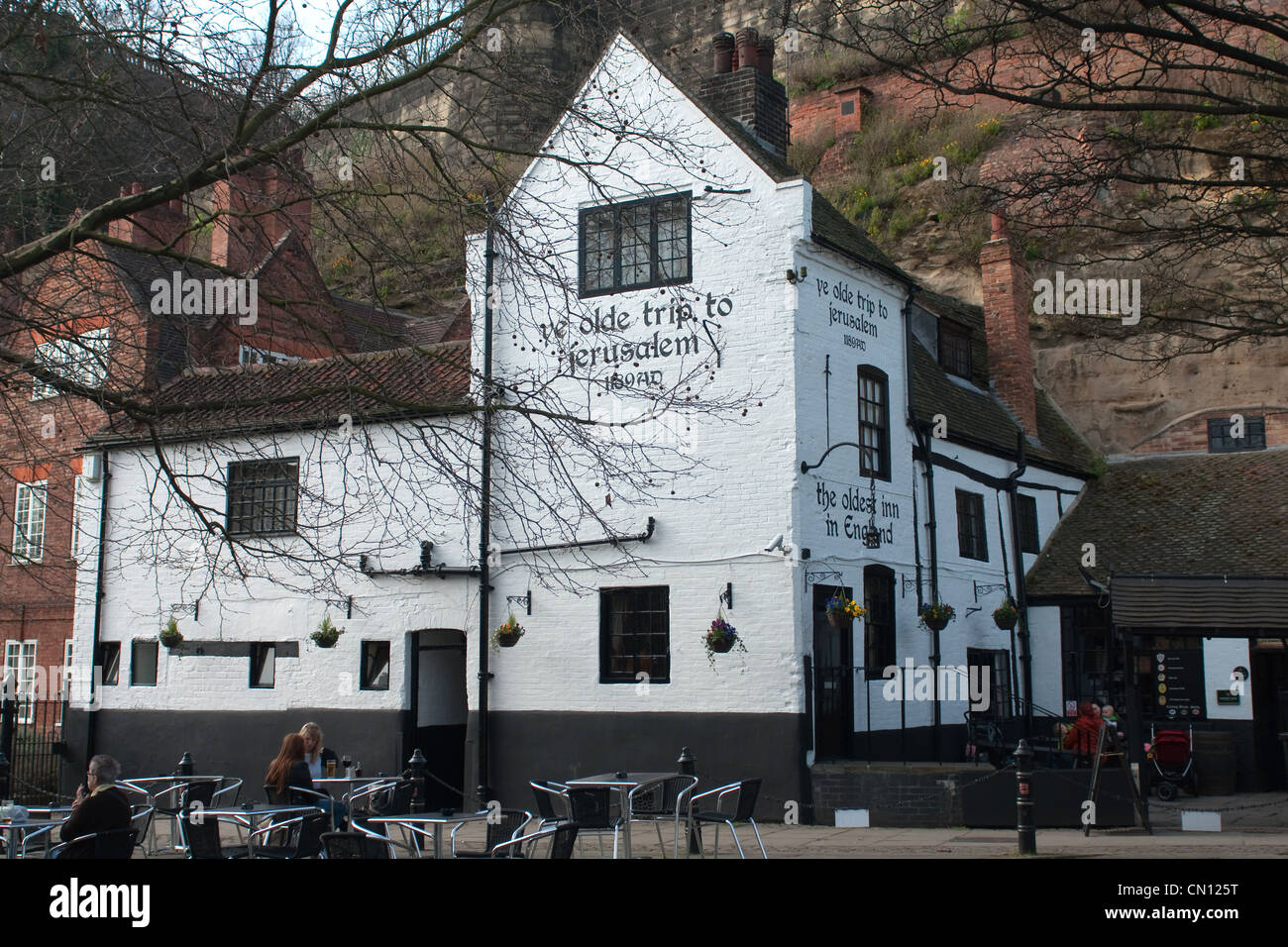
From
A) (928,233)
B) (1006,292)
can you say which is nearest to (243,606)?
(1006,292)

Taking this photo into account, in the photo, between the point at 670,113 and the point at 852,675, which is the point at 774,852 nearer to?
the point at 852,675

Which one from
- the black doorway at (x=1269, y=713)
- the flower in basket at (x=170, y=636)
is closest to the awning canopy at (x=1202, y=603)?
the black doorway at (x=1269, y=713)

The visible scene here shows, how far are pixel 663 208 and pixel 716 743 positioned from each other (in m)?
7.71

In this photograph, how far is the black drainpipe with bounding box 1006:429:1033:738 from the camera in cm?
2330

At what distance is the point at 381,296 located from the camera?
1120 cm

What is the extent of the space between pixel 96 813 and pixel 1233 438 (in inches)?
975

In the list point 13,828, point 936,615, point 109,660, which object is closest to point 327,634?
point 109,660

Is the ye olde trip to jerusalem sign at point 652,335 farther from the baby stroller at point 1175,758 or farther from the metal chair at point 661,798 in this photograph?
the baby stroller at point 1175,758

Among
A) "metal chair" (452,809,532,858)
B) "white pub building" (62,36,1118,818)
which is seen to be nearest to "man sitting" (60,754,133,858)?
"metal chair" (452,809,532,858)

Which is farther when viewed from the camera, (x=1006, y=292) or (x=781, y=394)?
(x=1006, y=292)

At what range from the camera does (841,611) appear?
17125 mm

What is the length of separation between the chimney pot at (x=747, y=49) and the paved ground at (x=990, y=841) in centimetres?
1187

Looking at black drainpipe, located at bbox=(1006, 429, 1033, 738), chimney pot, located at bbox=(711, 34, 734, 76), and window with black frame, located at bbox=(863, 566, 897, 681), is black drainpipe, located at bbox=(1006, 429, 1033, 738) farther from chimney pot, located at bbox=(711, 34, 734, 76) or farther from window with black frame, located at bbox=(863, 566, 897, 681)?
chimney pot, located at bbox=(711, 34, 734, 76)

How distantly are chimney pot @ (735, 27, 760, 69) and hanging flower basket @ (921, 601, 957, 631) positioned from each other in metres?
9.06
